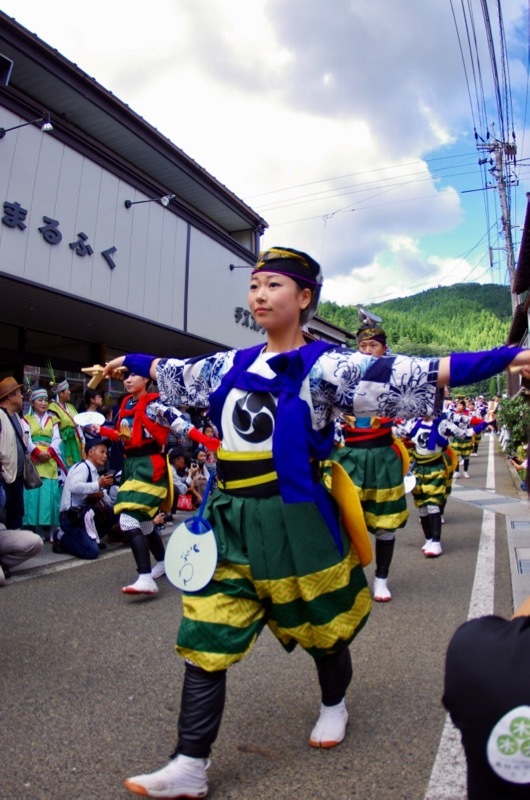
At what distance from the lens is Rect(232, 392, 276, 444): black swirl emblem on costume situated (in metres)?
2.40

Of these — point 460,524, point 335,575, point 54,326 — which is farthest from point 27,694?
point 54,326

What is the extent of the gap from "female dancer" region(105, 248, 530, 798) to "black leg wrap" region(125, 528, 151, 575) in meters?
2.69

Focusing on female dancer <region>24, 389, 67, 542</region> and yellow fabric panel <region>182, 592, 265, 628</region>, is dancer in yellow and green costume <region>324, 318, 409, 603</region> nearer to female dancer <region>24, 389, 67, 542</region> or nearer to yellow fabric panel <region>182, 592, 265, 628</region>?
yellow fabric panel <region>182, 592, 265, 628</region>

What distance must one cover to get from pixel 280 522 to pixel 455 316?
5245 inches

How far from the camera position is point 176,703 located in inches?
120

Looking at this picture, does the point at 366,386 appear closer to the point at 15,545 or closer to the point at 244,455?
the point at 244,455

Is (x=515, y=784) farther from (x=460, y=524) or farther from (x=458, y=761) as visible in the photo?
(x=460, y=524)

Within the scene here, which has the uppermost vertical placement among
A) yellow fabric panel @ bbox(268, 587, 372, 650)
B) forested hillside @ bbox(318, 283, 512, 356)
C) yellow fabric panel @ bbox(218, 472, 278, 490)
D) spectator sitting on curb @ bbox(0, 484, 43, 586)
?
forested hillside @ bbox(318, 283, 512, 356)

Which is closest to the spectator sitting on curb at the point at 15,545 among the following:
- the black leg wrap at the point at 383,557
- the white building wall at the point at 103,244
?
the black leg wrap at the point at 383,557

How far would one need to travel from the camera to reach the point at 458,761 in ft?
8.07

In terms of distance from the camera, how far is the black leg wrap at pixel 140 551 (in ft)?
16.5

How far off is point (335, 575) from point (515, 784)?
1296 millimetres

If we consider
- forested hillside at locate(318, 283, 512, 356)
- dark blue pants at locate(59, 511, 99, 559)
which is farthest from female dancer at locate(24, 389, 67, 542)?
forested hillside at locate(318, 283, 512, 356)

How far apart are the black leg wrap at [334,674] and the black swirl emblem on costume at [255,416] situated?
0.91 metres
